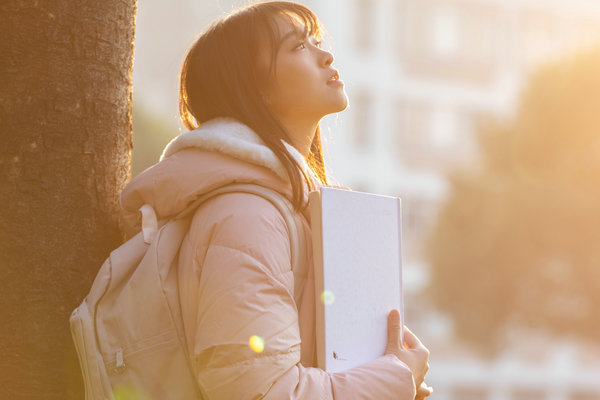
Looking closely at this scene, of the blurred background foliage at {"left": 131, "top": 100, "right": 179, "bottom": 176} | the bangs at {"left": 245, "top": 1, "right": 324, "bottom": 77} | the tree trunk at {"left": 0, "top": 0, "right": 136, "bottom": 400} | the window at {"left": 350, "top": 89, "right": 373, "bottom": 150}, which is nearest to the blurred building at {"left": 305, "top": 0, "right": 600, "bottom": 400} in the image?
the window at {"left": 350, "top": 89, "right": 373, "bottom": 150}

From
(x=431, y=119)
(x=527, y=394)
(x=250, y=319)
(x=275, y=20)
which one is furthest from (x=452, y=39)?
(x=250, y=319)

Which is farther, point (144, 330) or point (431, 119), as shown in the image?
point (431, 119)

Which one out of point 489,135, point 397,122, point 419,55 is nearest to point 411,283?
point 397,122

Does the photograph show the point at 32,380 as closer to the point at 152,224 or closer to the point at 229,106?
the point at 152,224

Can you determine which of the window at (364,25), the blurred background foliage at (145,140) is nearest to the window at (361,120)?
the window at (364,25)

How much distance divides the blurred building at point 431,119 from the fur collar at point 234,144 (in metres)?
26.3

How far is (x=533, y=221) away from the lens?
786 inches

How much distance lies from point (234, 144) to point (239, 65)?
0.39m

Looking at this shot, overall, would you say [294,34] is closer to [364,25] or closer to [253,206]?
[253,206]

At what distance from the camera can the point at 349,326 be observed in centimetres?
242

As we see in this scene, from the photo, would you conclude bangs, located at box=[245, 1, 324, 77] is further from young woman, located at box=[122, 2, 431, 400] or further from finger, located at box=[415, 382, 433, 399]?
finger, located at box=[415, 382, 433, 399]

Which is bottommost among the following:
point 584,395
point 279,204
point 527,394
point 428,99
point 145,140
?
point 584,395

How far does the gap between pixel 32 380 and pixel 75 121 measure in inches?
31.0

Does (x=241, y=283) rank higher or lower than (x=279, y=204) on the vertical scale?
lower
